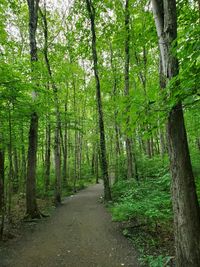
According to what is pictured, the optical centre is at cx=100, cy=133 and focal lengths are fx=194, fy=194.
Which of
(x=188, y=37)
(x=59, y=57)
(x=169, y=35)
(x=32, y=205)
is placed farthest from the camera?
(x=59, y=57)

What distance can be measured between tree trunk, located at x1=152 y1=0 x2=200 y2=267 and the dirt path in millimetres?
1396

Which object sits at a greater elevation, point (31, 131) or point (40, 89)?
point (40, 89)

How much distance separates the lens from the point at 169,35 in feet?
10.7

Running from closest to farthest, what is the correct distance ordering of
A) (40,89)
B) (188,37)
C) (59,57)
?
1. (188,37)
2. (40,89)
3. (59,57)

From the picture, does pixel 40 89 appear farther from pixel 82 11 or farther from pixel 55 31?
pixel 55 31

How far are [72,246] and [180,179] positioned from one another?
352 cm

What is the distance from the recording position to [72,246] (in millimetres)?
5078

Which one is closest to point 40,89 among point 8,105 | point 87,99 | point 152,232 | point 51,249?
point 8,105

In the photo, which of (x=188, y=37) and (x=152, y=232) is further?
(x=152, y=232)

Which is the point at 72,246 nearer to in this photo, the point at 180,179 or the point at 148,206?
the point at 148,206

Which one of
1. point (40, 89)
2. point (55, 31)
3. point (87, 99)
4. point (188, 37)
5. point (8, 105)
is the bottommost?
point (188, 37)

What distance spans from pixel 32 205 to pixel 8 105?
4.14 m

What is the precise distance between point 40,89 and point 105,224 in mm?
5055

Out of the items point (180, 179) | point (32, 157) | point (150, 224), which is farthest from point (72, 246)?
point (32, 157)
